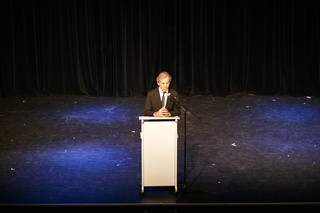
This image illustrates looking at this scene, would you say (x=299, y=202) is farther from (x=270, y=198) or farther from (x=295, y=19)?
(x=295, y=19)

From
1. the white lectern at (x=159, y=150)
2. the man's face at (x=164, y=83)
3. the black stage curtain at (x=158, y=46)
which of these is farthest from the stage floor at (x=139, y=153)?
the black stage curtain at (x=158, y=46)

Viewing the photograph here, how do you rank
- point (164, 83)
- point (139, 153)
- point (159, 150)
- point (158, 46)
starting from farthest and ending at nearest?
point (158, 46), point (139, 153), point (164, 83), point (159, 150)

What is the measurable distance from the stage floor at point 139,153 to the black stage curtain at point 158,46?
0.70 metres

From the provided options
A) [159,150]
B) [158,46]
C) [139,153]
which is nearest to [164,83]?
[159,150]

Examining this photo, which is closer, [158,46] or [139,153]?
[139,153]

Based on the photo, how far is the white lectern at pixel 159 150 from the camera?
5.41m

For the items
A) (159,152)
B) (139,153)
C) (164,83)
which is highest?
(164,83)

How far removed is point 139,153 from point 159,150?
1.69 metres

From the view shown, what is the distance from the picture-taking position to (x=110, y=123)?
8867mm

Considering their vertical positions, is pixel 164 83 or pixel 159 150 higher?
pixel 164 83

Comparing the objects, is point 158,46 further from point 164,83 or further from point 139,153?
point 164,83

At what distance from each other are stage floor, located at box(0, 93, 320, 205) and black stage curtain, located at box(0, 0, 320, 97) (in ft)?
2.31

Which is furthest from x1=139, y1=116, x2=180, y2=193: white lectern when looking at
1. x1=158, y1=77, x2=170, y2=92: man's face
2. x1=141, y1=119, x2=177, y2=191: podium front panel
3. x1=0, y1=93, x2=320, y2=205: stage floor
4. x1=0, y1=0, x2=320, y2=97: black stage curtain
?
x1=0, y1=0, x2=320, y2=97: black stage curtain

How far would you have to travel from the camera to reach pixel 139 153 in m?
7.15
